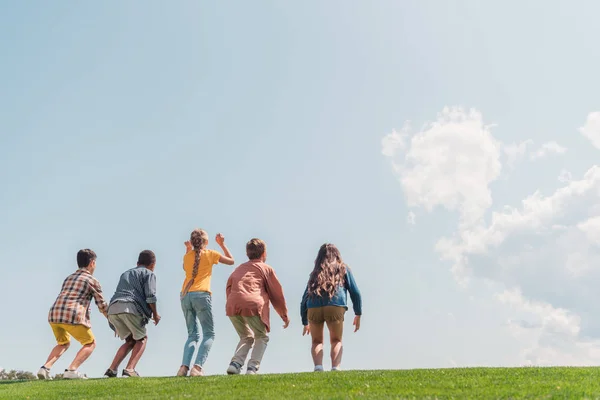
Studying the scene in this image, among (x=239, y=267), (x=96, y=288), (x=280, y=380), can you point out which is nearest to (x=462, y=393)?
(x=280, y=380)

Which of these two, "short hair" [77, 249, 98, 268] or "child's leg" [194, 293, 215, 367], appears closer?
"child's leg" [194, 293, 215, 367]

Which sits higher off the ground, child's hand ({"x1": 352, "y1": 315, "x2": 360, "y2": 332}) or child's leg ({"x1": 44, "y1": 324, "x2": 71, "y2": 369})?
child's hand ({"x1": 352, "y1": 315, "x2": 360, "y2": 332})

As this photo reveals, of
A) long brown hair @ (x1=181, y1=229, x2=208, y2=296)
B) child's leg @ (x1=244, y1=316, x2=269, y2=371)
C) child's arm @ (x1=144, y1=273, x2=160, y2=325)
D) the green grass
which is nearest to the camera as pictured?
the green grass

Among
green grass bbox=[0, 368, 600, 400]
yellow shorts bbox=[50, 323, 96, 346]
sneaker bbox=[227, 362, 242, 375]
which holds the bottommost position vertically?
green grass bbox=[0, 368, 600, 400]

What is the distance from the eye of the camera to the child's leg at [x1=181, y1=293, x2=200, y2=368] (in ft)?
41.7

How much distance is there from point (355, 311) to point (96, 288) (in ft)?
19.9

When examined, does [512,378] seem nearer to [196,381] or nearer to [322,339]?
[322,339]

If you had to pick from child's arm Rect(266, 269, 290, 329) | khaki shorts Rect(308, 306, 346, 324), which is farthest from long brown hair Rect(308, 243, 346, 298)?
child's arm Rect(266, 269, 290, 329)

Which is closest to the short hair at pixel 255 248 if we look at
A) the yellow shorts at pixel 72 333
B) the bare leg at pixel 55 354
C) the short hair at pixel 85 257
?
the short hair at pixel 85 257

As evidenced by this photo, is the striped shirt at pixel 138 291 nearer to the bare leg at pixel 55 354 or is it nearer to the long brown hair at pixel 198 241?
the long brown hair at pixel 198 241

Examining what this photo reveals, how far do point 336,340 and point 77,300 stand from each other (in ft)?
19.9

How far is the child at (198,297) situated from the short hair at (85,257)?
104 inches

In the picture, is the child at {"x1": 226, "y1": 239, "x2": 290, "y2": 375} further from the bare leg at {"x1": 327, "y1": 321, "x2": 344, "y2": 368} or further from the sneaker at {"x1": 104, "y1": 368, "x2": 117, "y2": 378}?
the sneaker at {"x1": 104, "y1": 368, "x2": 117, "y2": 378}

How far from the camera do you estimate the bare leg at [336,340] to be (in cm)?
1291
